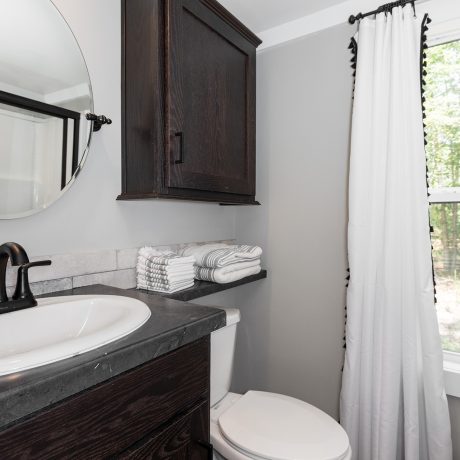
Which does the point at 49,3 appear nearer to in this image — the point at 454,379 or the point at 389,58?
the point at 389,58

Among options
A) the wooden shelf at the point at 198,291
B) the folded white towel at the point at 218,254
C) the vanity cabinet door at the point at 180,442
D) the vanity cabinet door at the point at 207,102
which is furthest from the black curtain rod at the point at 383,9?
the vanity cabinet door at the point at 180,442

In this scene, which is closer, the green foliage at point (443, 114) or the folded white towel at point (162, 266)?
the folded white towel at point (162, 266)

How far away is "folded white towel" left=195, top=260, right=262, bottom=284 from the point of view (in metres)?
1.54

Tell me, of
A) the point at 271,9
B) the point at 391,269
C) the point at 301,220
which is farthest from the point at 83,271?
the point at 271,9

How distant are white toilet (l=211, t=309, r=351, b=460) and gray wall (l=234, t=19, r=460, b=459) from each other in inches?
16.1

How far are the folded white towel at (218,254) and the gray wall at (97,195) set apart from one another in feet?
0.70

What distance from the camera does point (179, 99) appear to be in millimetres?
1331

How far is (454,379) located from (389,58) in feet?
4.45

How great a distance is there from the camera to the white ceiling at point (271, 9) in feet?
5.42

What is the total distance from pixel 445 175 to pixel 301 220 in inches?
25.9

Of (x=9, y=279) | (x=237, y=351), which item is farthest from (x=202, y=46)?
(x=237, y=351)

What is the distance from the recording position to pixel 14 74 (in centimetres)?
108

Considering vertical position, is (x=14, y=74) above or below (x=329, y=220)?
above

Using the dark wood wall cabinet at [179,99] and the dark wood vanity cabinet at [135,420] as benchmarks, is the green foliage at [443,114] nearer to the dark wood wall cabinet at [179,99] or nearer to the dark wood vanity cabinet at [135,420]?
the dark wood wall cabinet at [179,99]
